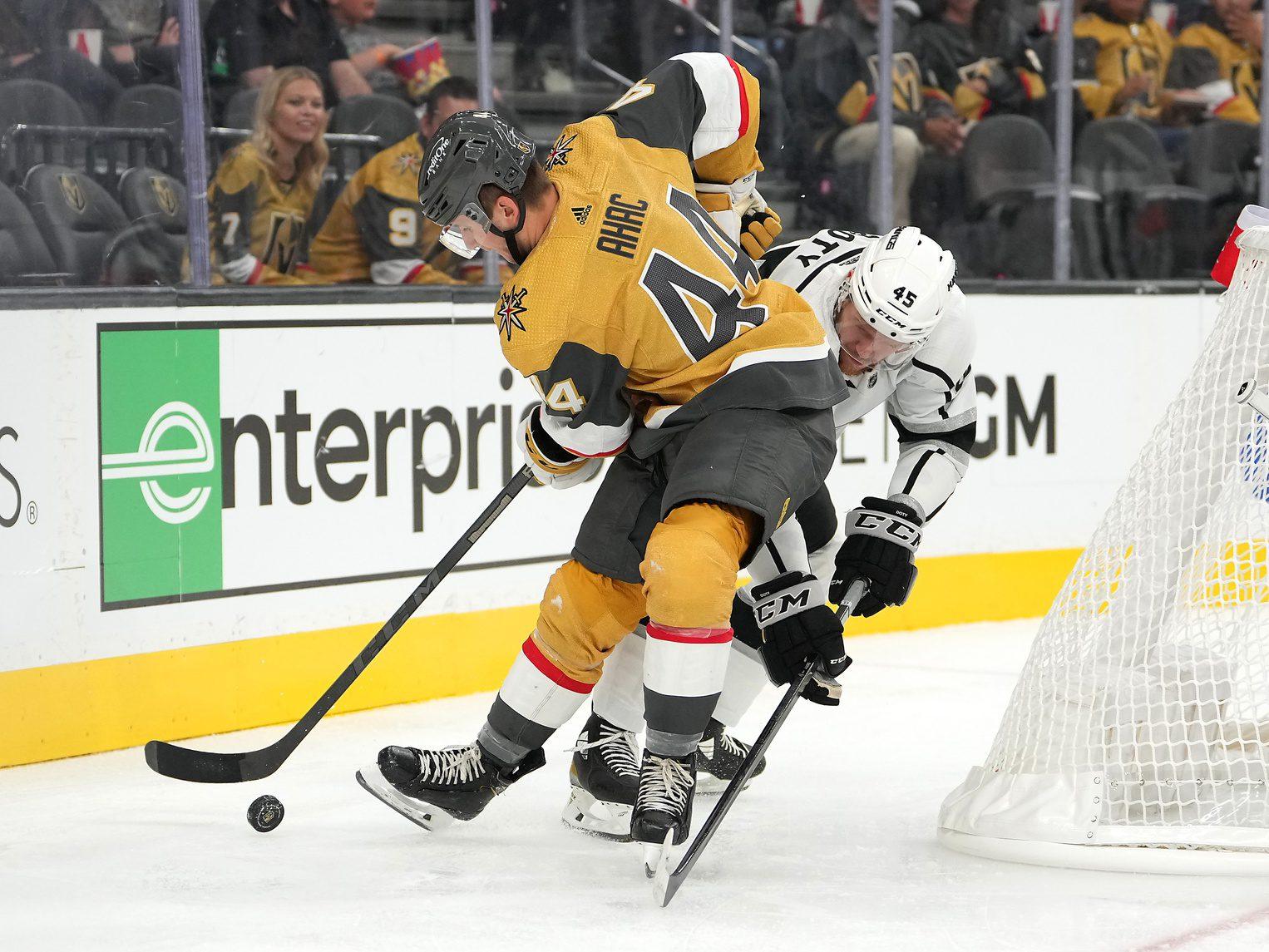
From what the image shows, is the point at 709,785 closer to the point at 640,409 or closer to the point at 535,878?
the point at 535,878

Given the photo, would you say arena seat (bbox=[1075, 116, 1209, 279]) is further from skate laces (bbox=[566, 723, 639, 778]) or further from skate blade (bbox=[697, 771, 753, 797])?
skate laces (bbox=[566, 723, 639, 778])

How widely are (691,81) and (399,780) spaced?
124 cm

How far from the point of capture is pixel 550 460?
257cm

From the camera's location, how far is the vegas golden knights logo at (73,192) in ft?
11.3

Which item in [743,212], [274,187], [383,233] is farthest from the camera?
[383,233]

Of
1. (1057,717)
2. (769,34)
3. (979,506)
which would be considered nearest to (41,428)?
(1057,717)

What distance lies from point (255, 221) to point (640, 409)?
1656mm

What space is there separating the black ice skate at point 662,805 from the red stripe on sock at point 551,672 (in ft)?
0.64

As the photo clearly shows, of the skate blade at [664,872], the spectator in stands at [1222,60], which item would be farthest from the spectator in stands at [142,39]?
the spectator in stands at [1222,60]

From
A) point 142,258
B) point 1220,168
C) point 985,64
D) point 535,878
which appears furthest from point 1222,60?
point 535,878

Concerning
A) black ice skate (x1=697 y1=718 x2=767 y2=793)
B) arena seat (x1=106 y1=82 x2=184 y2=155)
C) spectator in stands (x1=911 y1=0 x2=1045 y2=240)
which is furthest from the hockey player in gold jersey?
spectator in stands (x1=911 y1=0 x2=1045 y2=240)

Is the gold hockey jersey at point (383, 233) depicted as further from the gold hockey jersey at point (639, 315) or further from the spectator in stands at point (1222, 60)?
the spectator in stands at point (1222, 60)

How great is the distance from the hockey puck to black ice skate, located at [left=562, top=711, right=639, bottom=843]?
47cm

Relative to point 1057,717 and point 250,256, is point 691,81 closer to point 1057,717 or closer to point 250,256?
point 1057,717
